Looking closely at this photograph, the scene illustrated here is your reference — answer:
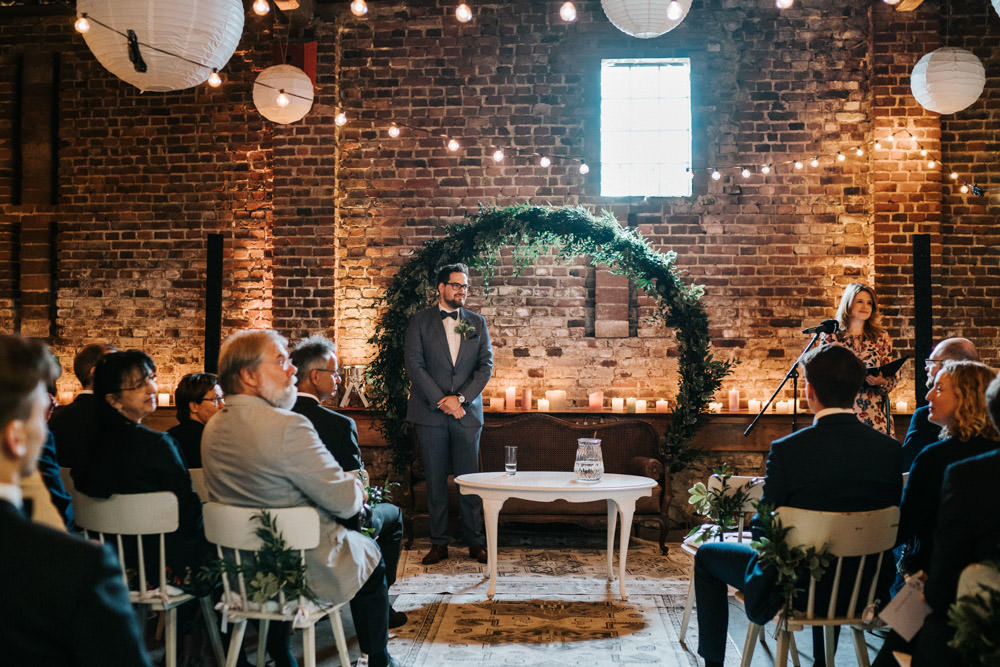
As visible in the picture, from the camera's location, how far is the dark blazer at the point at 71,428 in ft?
12.4

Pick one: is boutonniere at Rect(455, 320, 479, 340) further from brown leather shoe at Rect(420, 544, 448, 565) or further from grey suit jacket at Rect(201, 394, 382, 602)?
grey suit jacket at Rect(201, 394, 382, 602)

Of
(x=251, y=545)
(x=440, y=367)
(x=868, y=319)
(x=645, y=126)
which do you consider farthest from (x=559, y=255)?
(x=251, y=545)

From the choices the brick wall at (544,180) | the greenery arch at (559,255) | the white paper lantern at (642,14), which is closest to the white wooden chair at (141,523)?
the white paper lantern at (642,14)

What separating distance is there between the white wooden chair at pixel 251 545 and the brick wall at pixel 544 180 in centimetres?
420

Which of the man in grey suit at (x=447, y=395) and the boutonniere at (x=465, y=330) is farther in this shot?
the boutonniere at (x=465, y=330)

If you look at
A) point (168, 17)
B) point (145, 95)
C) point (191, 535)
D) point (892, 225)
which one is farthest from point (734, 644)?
point (145, 95)

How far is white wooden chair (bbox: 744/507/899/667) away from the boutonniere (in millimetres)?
3184

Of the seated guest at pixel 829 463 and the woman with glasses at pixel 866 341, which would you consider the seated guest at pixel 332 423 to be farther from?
the woman with glasses at pixel 866 341

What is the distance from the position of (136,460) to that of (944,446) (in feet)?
9.46

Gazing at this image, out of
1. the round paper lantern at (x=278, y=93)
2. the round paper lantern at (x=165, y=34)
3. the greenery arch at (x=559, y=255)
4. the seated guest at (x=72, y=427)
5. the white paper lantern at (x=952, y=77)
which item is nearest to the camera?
the round paper lantern at (x=165, y=34)

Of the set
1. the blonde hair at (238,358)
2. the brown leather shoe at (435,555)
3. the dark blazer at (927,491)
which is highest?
the blonde hair at (238,358)

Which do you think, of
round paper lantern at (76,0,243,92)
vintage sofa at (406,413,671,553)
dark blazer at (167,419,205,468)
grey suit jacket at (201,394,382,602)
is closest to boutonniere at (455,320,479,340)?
vintage sofa at (406,413,671,553)

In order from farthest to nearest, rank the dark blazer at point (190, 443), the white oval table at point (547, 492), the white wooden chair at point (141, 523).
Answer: the white oval table at point (547, 492) → the dark blazer at point (190, 443) → the white wooden chair at point (141, 523)

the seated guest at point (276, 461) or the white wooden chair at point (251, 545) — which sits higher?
the seated guest at point (276, 461)
